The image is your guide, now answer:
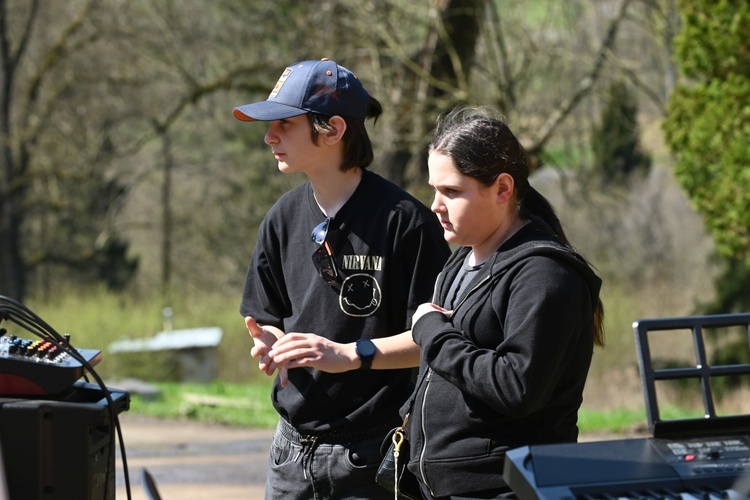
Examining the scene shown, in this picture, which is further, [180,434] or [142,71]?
[142,71]

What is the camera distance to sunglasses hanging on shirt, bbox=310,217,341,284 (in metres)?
3.16

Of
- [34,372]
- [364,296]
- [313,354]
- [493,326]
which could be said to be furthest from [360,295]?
[34,372]

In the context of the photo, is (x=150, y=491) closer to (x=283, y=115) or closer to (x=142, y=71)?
(x=283, y=115)

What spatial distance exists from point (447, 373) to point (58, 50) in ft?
78.6

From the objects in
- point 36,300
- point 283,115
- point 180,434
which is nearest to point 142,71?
point 36,300

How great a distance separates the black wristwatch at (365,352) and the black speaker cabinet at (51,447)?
27.3 inches

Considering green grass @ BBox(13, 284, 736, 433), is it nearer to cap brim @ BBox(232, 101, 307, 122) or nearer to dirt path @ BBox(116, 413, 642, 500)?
dirt path @ BBox(116, 413, 642, 500)

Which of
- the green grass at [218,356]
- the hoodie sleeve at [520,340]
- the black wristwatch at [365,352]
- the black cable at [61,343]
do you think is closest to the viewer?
the hoodie sleeve at [520,340]

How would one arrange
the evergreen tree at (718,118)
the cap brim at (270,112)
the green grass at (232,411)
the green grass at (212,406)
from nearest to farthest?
the cap brim at (270,112)
the evergreen tree at (718,118)
the green grass at (232,411)
the green grass at (212,406)

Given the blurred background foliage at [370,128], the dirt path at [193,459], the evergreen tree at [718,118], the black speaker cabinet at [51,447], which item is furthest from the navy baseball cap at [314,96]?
the evergreen tree at [718,118]

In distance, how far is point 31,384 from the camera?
2.72m

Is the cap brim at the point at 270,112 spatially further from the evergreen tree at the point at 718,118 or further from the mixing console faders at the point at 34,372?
the evergreen tree at the point at 718,118

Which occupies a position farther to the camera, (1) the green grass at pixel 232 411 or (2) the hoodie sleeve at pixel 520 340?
(1) the green grass at pixel 232 411

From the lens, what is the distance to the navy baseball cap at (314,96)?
124 inches
